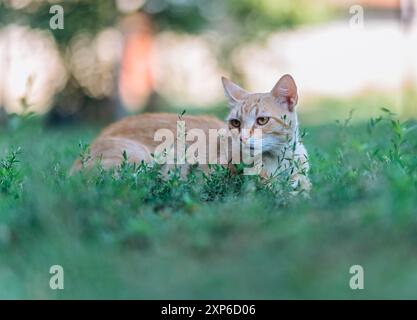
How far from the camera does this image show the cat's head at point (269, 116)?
15.1ft

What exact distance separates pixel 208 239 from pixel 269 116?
1559mm

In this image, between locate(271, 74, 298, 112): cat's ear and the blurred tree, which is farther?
the blurred tree

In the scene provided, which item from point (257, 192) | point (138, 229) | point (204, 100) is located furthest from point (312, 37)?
point (138, 229)

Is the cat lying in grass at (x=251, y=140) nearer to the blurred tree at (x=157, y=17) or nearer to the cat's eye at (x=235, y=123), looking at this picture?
the cat's eye at (x=235, y=123)

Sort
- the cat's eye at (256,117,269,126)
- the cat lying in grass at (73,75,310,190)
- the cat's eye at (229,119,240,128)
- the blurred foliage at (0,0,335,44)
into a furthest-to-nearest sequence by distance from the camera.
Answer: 1. the blurred foliage at (0,0,335,44)
2. the cat's eye at (229,119,240,128)
3. the cat's eye at (256,117,269,126)
4. the cat lying in grass at (73,75,310,190)

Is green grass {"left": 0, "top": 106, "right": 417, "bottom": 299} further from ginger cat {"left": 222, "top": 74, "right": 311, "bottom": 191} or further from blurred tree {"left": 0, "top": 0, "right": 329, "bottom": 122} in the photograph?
blurred tree {"left": 0, "top": 0, "right": 329, "bottom": 122}

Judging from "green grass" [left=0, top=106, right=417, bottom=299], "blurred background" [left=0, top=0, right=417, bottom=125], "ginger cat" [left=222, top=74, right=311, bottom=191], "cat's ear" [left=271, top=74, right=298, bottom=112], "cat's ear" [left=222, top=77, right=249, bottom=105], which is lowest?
"green grass" [left=0, top=106, right=417, bottom=299]

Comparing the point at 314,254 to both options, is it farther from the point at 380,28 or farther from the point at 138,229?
the point at 380,28

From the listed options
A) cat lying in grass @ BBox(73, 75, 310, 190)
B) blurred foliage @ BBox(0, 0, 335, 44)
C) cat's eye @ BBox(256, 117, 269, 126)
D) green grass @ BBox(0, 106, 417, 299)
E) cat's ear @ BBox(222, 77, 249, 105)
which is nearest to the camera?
green grass @ BBox(0, 106, 417, 299)

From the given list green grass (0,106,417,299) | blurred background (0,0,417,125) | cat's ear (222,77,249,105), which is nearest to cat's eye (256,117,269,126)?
cat's ear (222,77,249,105)

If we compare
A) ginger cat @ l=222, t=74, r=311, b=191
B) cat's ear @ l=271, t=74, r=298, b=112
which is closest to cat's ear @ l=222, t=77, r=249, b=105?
ginger cat @ l=222, t=74, r=311, b=191

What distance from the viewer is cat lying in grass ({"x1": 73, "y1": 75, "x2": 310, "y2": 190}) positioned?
14.8 ft

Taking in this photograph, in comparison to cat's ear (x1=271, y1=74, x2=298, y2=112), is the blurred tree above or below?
above
